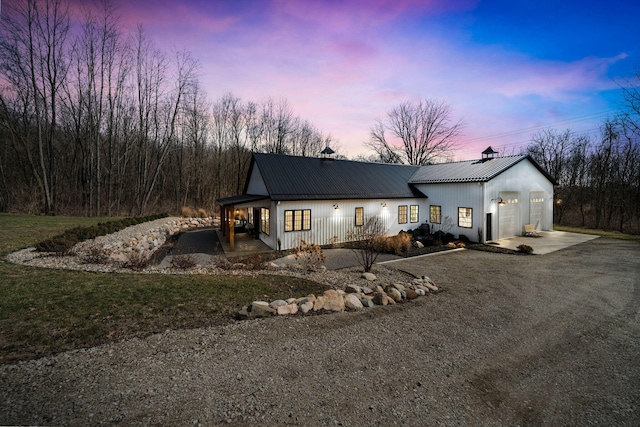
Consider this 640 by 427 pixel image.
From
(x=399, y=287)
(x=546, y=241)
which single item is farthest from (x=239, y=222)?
(x=546, y=241)

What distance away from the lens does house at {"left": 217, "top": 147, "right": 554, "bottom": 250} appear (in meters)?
13.6

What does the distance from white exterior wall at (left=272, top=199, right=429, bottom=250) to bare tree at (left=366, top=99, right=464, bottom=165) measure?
1984 cm

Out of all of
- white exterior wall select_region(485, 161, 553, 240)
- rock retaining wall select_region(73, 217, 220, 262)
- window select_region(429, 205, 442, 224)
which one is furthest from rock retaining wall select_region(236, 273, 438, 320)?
window select_region(429, 205, 442, 224)

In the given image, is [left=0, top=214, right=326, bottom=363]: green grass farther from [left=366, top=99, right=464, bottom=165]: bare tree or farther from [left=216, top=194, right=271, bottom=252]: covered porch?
[left=366, top=99, right=464, bottom=165]: bare tree

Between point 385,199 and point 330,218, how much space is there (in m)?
4.03

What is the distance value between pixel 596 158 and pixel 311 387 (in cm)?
3341

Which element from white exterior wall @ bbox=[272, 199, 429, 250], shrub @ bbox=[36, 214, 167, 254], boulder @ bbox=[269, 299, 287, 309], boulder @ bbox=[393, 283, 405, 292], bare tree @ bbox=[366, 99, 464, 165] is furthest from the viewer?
bare tree @ bbox=[366, 99, 464, 165]

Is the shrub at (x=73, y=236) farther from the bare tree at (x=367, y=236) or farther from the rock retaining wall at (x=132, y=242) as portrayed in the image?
the bare tree at (x=367, y=236)

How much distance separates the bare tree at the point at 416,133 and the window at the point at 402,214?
19321 mm

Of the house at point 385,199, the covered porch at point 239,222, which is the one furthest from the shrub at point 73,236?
the house at point 385,199

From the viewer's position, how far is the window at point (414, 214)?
1748 centimetres

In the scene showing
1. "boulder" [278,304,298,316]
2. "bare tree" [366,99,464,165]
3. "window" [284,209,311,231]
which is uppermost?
"bare tree" [366,99,464,165]

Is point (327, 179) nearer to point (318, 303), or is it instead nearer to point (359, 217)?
point (359, 217)

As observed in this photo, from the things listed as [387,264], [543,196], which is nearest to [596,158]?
[543,196]
